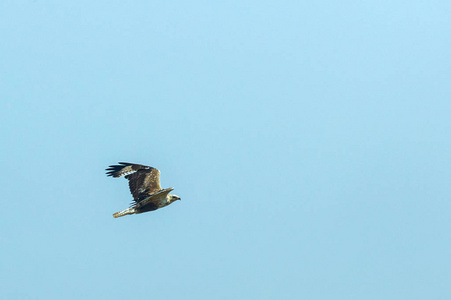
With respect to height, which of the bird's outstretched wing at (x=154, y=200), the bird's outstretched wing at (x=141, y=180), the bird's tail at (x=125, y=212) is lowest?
the bird's tail at (x=125, y=212)

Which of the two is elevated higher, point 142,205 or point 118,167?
point 118,167

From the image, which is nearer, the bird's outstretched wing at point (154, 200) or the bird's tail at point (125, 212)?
the bird's outstretched wing at point (154, 200)

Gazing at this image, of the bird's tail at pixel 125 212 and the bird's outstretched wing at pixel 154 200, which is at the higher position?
the bird's outstretched wing at pixel 154 200

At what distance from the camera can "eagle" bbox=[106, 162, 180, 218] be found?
23.7m

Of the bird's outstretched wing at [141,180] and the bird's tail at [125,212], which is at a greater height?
the bird's outstretched wing at [141,180]

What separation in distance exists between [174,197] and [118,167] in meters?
3.30

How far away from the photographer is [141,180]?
2391 centimetres

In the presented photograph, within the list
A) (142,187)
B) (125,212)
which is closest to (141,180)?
(142,187)

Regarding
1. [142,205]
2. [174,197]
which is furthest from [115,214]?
[174,197]

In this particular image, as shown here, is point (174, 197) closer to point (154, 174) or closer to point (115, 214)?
point (154, 174)

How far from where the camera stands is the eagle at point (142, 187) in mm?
23703

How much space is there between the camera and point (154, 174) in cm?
2400

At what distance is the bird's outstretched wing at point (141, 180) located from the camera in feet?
78.3

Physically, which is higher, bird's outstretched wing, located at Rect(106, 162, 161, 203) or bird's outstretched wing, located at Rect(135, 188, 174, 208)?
bird's outstretched wing, located at Rect(106, 162, 161, 203)
